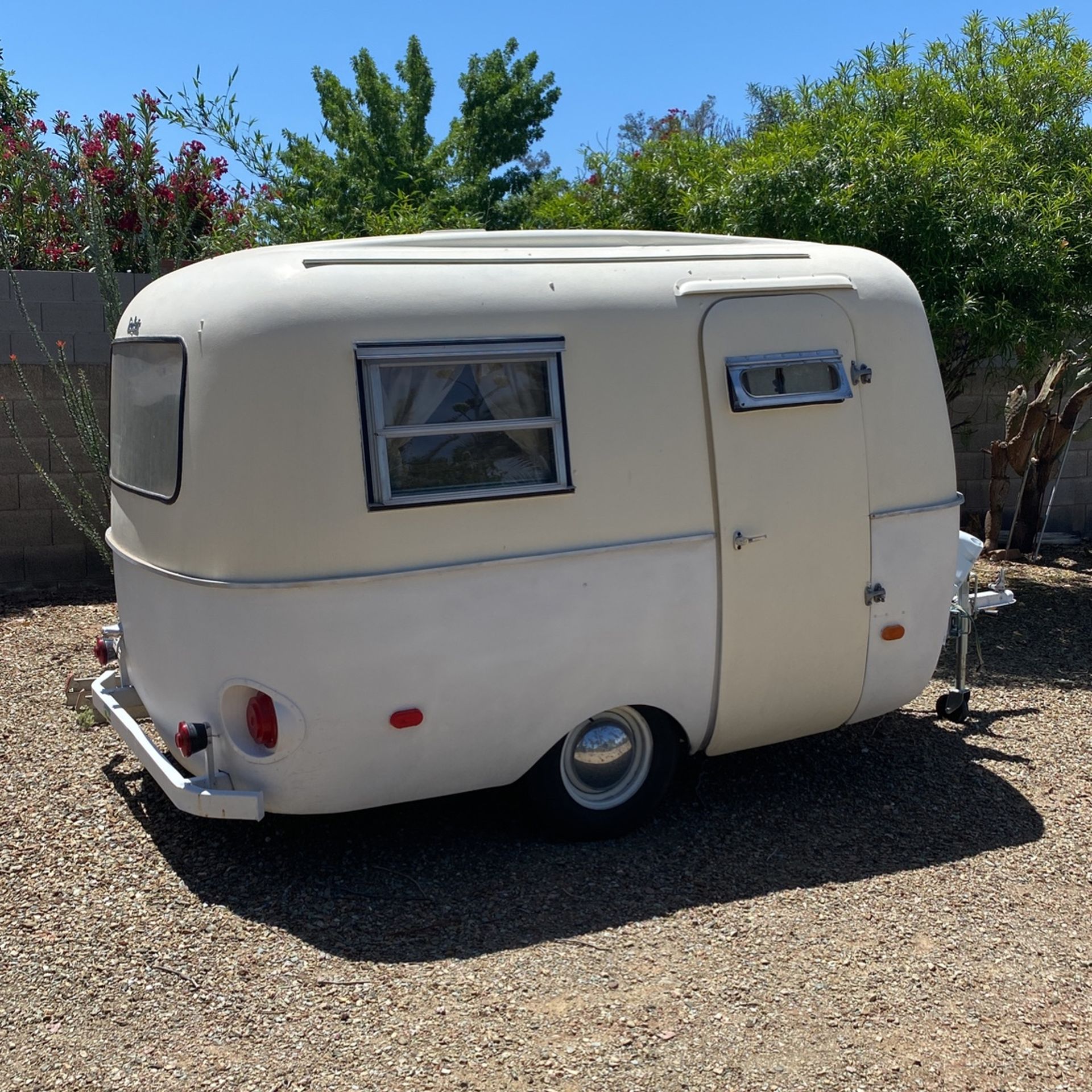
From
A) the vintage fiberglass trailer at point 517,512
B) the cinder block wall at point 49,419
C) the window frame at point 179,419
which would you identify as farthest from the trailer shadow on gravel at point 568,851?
the cinder block wall at point 49,419

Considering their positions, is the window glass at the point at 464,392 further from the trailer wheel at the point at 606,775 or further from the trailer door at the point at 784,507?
the trailer wheel at the point at 606,775

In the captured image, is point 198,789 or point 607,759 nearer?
point 198,789

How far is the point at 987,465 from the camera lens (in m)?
11.4

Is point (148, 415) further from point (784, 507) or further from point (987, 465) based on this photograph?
point (987, 465)

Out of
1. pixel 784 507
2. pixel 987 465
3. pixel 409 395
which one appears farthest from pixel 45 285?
pixel 987 465

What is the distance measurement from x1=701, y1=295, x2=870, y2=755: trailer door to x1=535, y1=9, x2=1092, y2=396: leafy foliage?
277cm

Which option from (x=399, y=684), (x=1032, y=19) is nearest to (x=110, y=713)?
(x=399, y=684)

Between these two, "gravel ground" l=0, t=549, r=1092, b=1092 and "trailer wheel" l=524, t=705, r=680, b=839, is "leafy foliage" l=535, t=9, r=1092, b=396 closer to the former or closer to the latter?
"gravel ground" l=0, t=549, r=1092, b=1092

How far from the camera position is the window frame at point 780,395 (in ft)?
16.2

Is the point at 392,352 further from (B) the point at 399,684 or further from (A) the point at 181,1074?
(A) the point at 181,1074

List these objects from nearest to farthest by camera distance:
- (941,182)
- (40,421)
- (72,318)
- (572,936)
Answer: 1. (572,936)
2. (941,182)
3. (40,421)
4. (72,318)

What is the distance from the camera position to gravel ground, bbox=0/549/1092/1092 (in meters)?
3.60

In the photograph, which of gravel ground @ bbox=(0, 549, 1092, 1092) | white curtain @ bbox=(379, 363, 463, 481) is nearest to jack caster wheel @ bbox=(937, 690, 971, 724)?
gravel ground @ bbox=(0, 549, 1092, 1092)

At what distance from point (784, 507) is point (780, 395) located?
0.46 m
